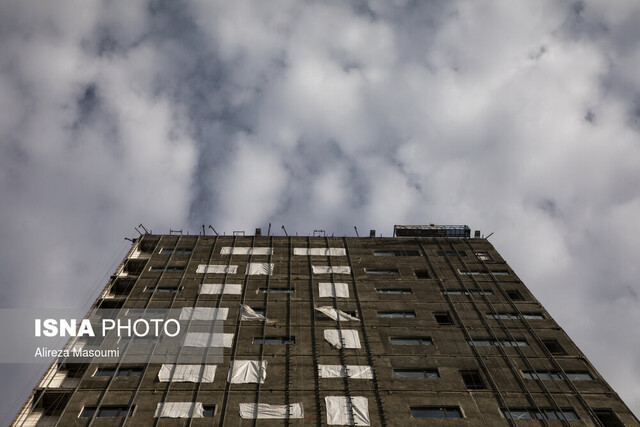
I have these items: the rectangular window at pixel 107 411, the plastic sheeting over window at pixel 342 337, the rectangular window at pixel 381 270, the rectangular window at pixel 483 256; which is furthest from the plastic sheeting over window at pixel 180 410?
the rectangular window at pixel 483 256

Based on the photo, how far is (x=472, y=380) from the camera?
3556 centimetres

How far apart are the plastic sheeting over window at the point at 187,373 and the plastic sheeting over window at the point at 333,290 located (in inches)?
524

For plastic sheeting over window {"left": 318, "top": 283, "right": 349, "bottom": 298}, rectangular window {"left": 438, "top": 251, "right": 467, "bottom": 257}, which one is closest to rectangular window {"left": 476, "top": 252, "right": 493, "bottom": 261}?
rectangular window {"left": 438, "top": 251, "right": 467, "bottom": 257}

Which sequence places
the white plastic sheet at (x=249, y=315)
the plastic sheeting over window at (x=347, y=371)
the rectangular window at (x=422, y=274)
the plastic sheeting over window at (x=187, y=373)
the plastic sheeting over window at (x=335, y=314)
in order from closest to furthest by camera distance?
the plastic sheeting over window at (x=187, y=373)
the plastic sheeting over window at (x=347, y=371)
the white plastic sheet at (x=249, y=315)
the plastic sheeting over window at (x=335, y=314)
the rectangular window at (x=422, y=274)

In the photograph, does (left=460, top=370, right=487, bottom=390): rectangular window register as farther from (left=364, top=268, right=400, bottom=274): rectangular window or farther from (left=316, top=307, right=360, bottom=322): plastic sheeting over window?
(left=364, top=268, right=400, bottom=274): rectangular window

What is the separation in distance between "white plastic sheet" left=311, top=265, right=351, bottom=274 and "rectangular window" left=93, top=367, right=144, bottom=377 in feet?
63.9

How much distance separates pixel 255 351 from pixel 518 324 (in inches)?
925

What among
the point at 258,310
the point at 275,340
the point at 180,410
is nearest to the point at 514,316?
the point at 275,340

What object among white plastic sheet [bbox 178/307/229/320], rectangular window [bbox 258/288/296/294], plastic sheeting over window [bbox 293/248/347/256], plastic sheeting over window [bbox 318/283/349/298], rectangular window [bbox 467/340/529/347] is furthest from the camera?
plastic sheeting over window [bbox 293/248/347/256]

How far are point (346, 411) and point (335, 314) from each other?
1077 centimetres

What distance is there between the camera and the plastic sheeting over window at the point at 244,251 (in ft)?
168

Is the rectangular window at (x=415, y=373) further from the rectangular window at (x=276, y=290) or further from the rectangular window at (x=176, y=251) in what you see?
the rectangular window at (x=176, y=251)

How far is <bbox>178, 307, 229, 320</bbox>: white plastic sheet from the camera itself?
41.2 m

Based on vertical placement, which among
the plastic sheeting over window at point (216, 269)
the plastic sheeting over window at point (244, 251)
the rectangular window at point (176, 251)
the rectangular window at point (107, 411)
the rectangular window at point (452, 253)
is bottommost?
the rectangular window at point (107, 411)
